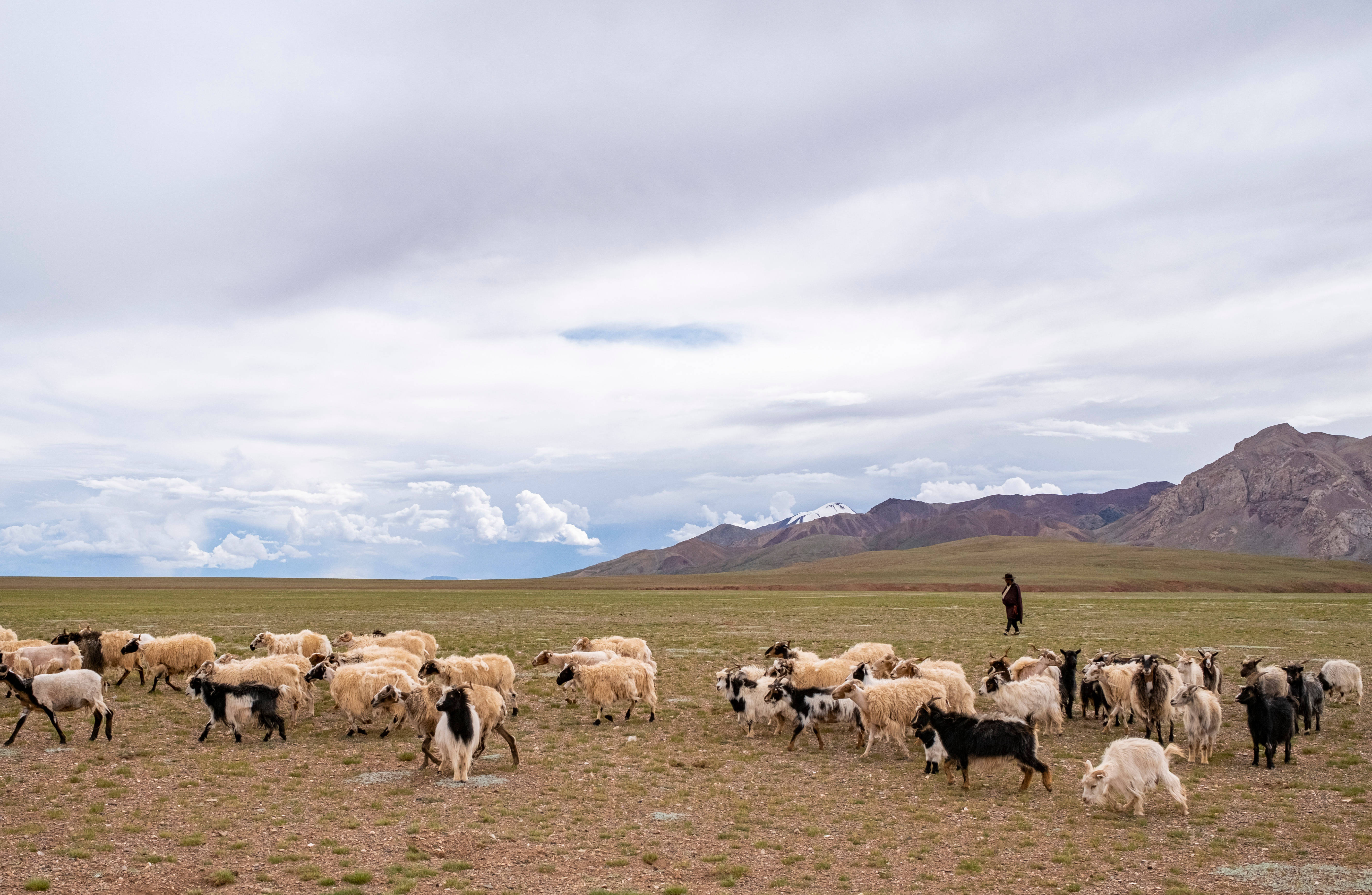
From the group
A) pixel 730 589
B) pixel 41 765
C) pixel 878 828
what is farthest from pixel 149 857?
pixel 730 589

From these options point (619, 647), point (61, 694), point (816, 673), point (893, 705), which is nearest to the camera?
point (61, 694)

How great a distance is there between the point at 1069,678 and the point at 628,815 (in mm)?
11206

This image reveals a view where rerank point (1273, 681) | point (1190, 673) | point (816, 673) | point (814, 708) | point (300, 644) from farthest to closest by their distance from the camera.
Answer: point (300, 644) → point (816, 673) → point (1190, 673) → point (1273, 681) → point (814, 708)

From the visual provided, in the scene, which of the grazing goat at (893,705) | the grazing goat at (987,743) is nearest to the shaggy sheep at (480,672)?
the grazing goat at (893,705)

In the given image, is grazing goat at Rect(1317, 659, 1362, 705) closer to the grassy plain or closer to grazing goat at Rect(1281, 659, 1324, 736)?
the grassy plain

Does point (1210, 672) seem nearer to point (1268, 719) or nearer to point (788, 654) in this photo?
point (1268, 719)

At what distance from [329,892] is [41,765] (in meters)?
8.15

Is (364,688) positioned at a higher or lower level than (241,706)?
higher

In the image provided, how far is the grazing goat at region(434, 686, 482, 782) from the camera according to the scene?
43.0ft

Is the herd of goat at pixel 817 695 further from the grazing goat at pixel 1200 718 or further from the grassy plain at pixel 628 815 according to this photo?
the grassy plain at pixel 628 815

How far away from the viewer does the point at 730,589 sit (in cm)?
12912

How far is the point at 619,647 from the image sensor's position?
909 inches

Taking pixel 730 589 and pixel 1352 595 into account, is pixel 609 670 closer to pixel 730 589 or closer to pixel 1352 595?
pixel 1352 595

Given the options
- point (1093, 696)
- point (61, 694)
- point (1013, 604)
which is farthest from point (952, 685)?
point (1013, 604)
